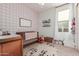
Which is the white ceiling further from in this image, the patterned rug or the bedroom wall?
the patterned rug

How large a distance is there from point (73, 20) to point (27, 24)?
1.81 ft

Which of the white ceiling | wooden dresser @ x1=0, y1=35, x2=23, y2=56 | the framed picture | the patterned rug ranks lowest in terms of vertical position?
the patterned rug

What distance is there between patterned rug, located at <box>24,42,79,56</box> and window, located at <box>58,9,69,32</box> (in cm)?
23

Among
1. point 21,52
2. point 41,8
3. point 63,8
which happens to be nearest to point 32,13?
point 41,8

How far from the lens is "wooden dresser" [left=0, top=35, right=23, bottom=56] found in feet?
2.32

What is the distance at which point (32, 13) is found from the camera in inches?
36.9

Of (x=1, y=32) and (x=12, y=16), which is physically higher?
(x=12, y=16)

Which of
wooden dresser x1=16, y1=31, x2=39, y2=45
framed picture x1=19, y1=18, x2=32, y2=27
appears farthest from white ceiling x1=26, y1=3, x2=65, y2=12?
wooden dresser x1=16, y1=31, x2=39, y2=45

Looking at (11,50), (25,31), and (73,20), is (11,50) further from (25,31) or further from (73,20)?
(73,20)

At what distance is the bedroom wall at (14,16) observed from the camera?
2.60ft

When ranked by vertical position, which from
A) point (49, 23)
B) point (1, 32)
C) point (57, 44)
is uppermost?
point (49, 23)

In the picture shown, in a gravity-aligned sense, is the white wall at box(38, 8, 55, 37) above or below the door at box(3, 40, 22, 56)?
above

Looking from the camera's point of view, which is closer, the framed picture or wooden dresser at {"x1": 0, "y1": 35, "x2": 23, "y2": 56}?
wooden dresser at {"x1": 0, "y1": 35, "x2": 23, "y2": 56}

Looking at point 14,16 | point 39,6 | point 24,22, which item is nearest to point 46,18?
point 39,6
